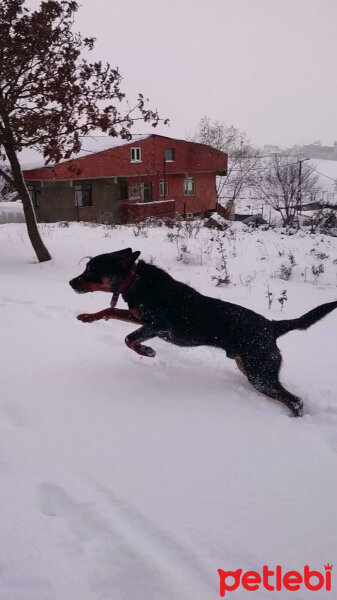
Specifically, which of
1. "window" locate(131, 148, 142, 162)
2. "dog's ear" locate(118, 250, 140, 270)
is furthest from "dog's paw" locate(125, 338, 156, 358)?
"window" locate(131, 148, 142, 162)

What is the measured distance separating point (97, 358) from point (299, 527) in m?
2.42

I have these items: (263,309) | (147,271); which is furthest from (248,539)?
(263,309)

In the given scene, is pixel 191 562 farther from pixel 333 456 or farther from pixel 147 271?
pixel 147 271

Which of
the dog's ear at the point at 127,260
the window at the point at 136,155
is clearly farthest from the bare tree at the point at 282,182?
the dog's ear at the point at 127,260

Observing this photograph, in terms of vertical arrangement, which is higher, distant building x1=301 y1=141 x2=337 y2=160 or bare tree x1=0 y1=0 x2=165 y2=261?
distant building x1=301 y1=141 x2=337 y2=160

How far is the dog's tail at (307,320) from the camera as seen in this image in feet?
10.7

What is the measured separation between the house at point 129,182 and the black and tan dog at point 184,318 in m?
21.3

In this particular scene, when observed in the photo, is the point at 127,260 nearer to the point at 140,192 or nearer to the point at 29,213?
the point at 29,213

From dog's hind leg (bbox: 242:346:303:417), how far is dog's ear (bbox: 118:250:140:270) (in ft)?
4.15

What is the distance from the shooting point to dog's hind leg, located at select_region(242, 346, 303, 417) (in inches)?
128

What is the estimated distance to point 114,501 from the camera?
197cm

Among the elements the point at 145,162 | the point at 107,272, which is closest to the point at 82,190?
the point at 145,162

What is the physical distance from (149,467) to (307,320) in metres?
1.80

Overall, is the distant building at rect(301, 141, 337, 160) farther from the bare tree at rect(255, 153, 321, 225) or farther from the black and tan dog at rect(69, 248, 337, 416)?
the black and tan dog at rect(69, 248, 337, 416)
